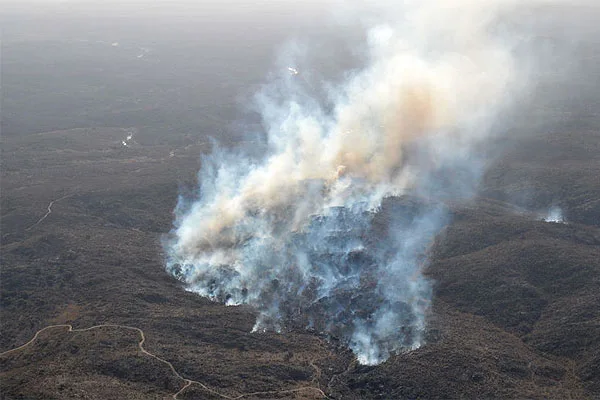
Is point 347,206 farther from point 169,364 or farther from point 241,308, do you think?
point 169,364

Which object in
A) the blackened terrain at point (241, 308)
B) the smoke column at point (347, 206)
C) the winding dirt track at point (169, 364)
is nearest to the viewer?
the winding dirt track at point (169, 364)

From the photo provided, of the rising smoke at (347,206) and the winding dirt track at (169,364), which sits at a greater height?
the rising smoke at (347,206)

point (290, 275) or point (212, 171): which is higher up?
point (212, 171)

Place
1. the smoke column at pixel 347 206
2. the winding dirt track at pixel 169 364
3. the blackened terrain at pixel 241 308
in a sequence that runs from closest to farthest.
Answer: the winding dirt track at pixel 169 364, the blackened terrain at pixel 241 308, the smoke column at pixel 347 206

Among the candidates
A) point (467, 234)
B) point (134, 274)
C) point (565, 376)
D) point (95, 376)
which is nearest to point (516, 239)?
point (467, 234)

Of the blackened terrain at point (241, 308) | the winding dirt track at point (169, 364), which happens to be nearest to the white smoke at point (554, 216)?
the blackened terrain at point (241, 308)

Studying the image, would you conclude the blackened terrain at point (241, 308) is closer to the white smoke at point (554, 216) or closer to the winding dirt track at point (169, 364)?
the winding dirt track at point (169, 364)

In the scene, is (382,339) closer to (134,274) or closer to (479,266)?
(479,266)

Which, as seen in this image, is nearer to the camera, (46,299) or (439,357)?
(439,357)
